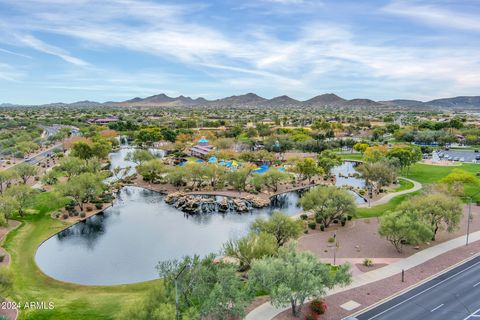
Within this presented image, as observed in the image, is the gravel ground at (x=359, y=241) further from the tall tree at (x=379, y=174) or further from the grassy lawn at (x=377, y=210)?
the tall tree at (x=379, y=174)

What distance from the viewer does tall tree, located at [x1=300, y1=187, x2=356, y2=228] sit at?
2127 inches

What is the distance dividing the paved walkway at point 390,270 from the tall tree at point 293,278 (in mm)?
2109

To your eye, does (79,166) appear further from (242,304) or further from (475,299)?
(475,299)

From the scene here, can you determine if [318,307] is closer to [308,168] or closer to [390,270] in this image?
[390,270]

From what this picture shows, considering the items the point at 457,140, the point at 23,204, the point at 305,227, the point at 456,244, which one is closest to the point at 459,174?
the point at 456,244

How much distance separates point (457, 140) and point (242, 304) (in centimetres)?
14857

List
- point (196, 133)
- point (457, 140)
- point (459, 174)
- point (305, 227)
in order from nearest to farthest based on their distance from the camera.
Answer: point (305, 227) → point (459, 174) → point (457, 140) → point (196, 133)

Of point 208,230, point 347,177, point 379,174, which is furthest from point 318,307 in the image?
point 347,177

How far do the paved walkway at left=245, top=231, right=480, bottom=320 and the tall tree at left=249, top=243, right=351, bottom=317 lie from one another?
211 cm

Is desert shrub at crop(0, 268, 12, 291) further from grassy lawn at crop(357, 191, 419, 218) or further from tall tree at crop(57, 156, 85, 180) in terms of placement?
tall tree at crop(57, 156, 85, 180)

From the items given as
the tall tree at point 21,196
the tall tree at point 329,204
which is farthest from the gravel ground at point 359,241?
the tall tree at point 21,196

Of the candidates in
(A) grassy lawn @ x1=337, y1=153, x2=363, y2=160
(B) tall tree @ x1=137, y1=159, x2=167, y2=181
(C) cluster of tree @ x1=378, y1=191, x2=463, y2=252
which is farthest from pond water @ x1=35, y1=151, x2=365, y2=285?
(A) grassy lawn @ x1=337, y1=153, x2=363, y2=160

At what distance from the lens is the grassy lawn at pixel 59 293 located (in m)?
32.8

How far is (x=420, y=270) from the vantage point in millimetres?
39938
